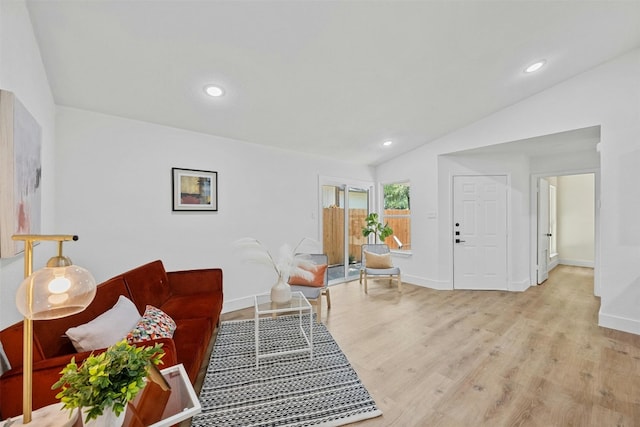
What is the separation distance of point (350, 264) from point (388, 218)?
1.19 meters

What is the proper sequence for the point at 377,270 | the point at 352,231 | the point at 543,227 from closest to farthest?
the point at 377,270, the point at 543,227, the point at 352,231

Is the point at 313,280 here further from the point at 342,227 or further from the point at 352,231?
the point at 352,231

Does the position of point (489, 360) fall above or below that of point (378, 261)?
below

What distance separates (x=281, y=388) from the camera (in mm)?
1835

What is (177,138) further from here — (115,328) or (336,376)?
(336,376)

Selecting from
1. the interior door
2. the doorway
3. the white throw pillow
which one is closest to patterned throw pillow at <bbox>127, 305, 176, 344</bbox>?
the white throw pillow

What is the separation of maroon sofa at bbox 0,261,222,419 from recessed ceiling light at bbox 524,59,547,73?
389 cm

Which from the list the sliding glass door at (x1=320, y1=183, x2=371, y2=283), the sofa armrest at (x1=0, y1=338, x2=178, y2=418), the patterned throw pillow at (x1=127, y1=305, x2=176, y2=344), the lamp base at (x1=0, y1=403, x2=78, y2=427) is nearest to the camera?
the lamp base at (x1=0, y1=403, x2=78, y2=427)

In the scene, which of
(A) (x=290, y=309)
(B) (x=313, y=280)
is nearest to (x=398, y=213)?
(B) (x=313, y=280)

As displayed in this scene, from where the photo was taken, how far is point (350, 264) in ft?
16.0

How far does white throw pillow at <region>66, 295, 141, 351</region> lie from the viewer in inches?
51.6

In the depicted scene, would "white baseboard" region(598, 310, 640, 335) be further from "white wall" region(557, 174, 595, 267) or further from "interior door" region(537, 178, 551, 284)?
"white wall" region(557, 174, 595, 267)

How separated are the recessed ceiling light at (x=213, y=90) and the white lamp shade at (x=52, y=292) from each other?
202cm

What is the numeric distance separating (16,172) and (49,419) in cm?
119
